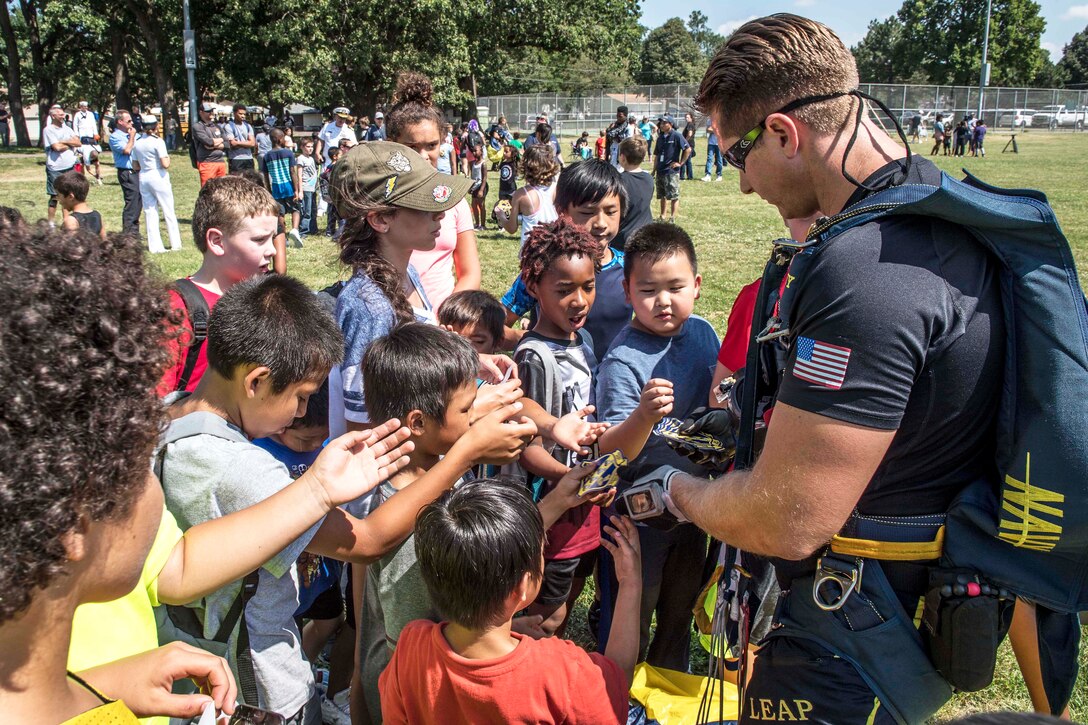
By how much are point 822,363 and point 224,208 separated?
3054 mm

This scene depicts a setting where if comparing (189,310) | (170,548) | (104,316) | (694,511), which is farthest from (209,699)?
(189,310)

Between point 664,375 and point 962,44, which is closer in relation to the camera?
point 664,375

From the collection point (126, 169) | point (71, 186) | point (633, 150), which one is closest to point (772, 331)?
point (633, 150)

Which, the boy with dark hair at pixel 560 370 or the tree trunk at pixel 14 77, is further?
the tree trunk at pixel 14 77

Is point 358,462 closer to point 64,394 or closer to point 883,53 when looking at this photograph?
point 64,394

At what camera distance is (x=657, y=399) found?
2777 millimetres

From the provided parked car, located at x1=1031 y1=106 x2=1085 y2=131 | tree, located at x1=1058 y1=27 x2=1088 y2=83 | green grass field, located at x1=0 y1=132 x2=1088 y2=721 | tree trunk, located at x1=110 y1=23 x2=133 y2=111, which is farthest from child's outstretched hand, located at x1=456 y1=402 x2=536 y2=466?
tree, located at x1=1058 y1=27 x2=1088 y2=83

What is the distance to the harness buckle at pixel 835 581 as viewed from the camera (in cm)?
188

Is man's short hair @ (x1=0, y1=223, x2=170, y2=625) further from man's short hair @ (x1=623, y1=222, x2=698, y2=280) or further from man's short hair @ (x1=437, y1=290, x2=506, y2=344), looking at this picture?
man's short hair @ (x1=437, y1=290, x2=506, y2=344)

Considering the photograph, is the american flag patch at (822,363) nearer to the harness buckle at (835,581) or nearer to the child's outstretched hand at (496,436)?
the harness buckle at (835,581)

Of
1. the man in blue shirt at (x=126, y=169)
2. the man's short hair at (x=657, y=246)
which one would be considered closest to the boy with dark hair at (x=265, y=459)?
the man's short hair at (x=657, y=246)

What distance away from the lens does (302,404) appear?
2.55 metres

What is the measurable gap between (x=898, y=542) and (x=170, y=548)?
69.1 inches

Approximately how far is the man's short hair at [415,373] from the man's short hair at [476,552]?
1.66ft
